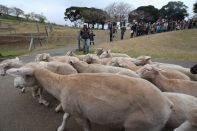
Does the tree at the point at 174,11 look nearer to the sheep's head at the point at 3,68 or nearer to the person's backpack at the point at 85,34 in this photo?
the person's backpack at the point at 85,34

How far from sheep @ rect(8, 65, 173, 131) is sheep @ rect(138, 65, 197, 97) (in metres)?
1.74

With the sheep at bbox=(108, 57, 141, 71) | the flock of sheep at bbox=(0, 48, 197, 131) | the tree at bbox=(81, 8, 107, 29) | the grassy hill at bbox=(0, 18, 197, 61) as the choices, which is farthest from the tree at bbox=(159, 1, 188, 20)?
the flock of sheep at bbox=(0, 48, 197, 131)

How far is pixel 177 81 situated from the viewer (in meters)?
7.27

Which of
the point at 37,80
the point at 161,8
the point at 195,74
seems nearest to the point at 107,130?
the point at 37,80

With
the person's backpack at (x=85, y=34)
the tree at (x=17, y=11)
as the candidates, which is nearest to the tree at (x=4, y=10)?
the tree at (x=17, y=11)

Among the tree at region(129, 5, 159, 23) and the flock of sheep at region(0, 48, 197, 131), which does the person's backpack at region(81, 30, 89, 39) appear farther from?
the tree at region(129, 5, 159, 23)

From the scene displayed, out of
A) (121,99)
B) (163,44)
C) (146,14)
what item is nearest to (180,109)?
(121,99)

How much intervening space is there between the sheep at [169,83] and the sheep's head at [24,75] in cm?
261

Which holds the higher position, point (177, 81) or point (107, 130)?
point (177, 81)

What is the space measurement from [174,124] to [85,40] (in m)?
16.3

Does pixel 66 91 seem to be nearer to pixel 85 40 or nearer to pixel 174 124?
pixel 174 124

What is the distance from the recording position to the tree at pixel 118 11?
71.8 meters

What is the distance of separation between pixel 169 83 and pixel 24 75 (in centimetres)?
328

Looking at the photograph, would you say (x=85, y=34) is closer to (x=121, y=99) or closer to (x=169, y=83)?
(x=169, y=83)
